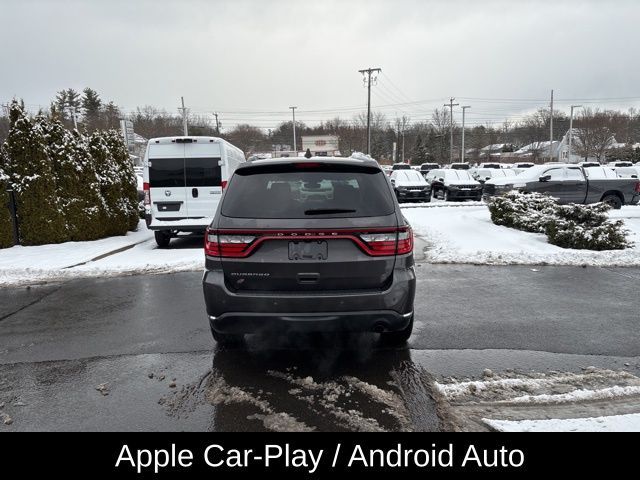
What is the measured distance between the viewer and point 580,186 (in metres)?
16.5

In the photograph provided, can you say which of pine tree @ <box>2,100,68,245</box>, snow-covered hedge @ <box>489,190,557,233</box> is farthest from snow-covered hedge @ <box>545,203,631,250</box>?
pine tree @ <box>2,100,68,245</box>

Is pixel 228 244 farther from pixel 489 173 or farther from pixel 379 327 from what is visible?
pixel 489 173

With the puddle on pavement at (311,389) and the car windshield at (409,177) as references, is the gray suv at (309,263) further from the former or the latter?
the car windshield at (409,177)

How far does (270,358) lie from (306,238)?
4.68 feet

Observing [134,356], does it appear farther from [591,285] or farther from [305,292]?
[591,285]

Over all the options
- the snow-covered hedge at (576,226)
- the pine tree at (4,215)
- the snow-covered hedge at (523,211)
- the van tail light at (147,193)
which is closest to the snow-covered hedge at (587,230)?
the snow-covered hedge at (576,226)

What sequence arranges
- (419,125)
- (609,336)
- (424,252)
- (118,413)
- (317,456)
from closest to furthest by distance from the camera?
(317,456) < (118,413) < (609,336) < (424,252) < (419,125)

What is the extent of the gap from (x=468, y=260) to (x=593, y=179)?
36.3 ft

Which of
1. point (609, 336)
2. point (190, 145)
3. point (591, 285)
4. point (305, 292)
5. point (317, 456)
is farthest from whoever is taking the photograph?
point (190, 145)

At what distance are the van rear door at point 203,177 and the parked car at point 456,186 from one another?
52.3 ft

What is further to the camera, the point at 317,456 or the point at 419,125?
the point at 419,125

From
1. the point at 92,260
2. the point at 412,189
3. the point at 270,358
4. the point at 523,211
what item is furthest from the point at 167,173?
the point at 412,189

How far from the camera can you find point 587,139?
214 ft

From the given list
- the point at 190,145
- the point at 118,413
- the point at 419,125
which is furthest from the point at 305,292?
the point at 419,125
